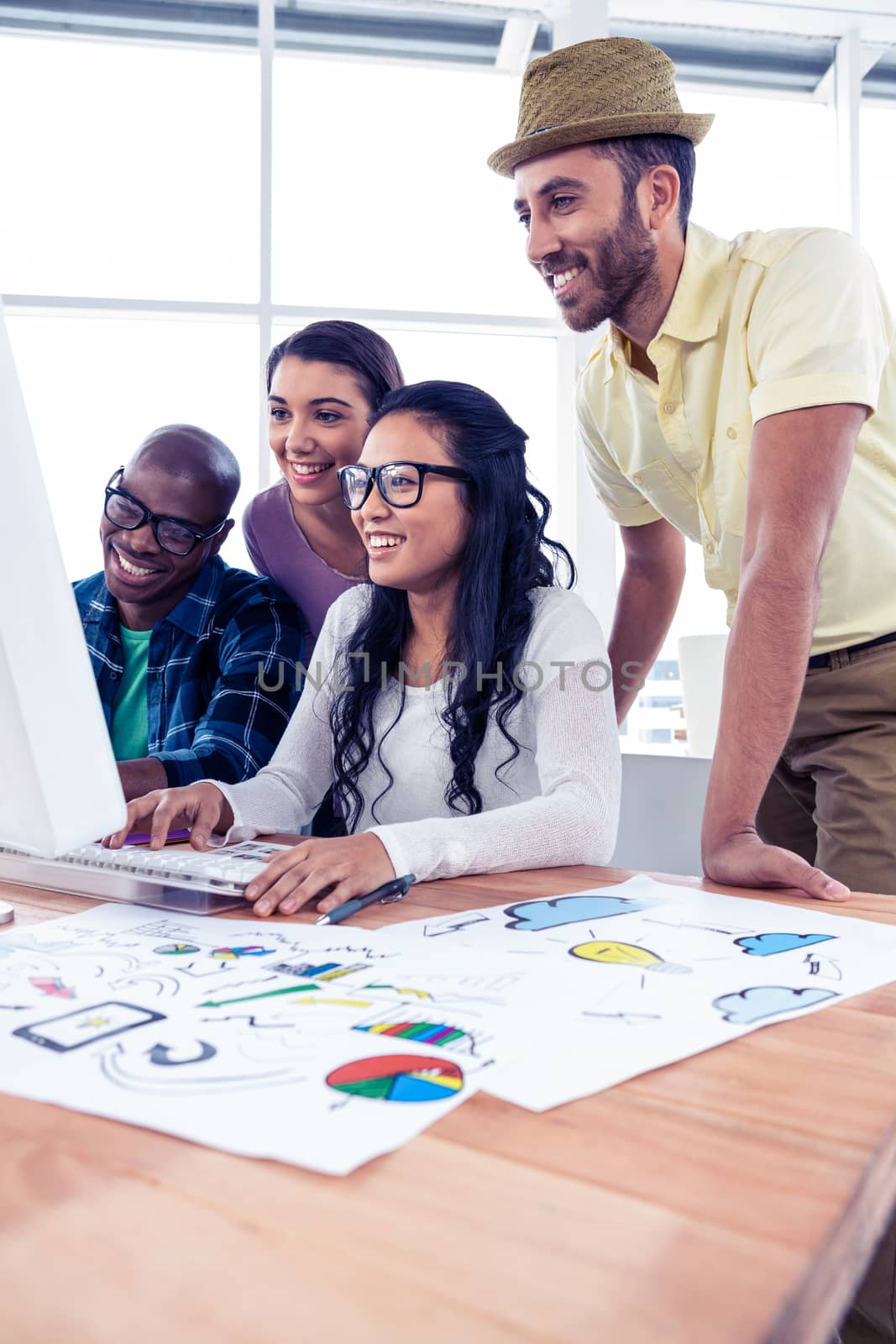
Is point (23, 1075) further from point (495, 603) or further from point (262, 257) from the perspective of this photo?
point (262, 257)

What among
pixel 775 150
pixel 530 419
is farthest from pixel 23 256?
pixel 775 150

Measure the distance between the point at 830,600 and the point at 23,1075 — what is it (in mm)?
1181

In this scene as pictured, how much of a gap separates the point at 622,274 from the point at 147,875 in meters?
1.01

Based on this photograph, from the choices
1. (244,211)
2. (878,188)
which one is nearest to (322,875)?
(244,211)

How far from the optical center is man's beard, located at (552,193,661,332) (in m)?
1.41

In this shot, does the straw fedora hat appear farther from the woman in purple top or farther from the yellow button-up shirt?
the woman in purple top

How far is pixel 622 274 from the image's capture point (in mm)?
1428

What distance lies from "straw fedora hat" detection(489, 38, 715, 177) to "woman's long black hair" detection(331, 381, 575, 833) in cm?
36

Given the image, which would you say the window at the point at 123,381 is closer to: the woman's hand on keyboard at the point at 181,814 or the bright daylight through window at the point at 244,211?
the bright daylight through window at the point at 244,211

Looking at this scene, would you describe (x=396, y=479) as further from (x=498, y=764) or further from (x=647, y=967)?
(x=647, y=967)

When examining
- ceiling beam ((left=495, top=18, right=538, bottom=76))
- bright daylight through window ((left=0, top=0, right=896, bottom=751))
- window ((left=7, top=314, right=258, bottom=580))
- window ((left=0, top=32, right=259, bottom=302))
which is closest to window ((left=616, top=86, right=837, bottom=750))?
bright daylight through window ((left=0, top=0, right=896, bottom=751))

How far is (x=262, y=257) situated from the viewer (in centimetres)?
377

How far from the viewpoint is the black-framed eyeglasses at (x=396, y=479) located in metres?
1.47

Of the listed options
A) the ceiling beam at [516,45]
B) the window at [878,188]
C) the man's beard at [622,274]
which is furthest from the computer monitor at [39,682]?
the window at [878,188]
